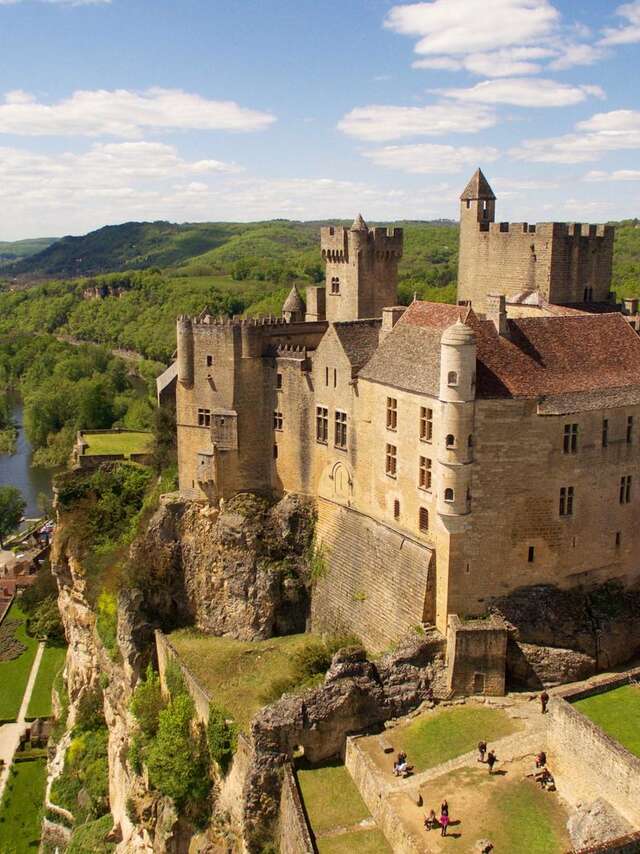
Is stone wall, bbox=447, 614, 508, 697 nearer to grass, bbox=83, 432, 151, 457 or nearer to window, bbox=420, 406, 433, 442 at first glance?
window, bbox=420, 406, 433, 442

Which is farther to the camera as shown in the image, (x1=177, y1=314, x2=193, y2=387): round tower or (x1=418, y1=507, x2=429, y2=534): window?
(x1=177, y1=314, x2=193, y2=387): round tower

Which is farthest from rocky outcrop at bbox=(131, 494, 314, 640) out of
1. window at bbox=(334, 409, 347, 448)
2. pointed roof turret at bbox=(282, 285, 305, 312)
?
pointed roof turret at bbox=(282, 285, 305, 312)

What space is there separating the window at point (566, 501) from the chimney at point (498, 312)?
19.6 feet

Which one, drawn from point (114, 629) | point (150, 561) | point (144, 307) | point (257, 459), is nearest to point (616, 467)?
point (257, 459)

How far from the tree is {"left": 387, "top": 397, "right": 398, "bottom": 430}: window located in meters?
48.2

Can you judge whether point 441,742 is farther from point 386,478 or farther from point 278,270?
point 278,270

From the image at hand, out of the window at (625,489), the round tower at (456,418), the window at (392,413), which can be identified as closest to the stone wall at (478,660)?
the round tower at (456,418)

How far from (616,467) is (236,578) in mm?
17197

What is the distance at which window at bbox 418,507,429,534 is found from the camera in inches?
1248

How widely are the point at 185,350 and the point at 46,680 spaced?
25.8m

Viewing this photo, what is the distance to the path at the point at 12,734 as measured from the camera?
4619cm

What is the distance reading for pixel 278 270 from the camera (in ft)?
527

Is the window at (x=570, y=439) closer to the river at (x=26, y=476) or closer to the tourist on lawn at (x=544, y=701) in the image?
the tourist on lawn at (x=544, y=701)

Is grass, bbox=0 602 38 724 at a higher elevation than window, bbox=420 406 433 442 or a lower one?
lower
